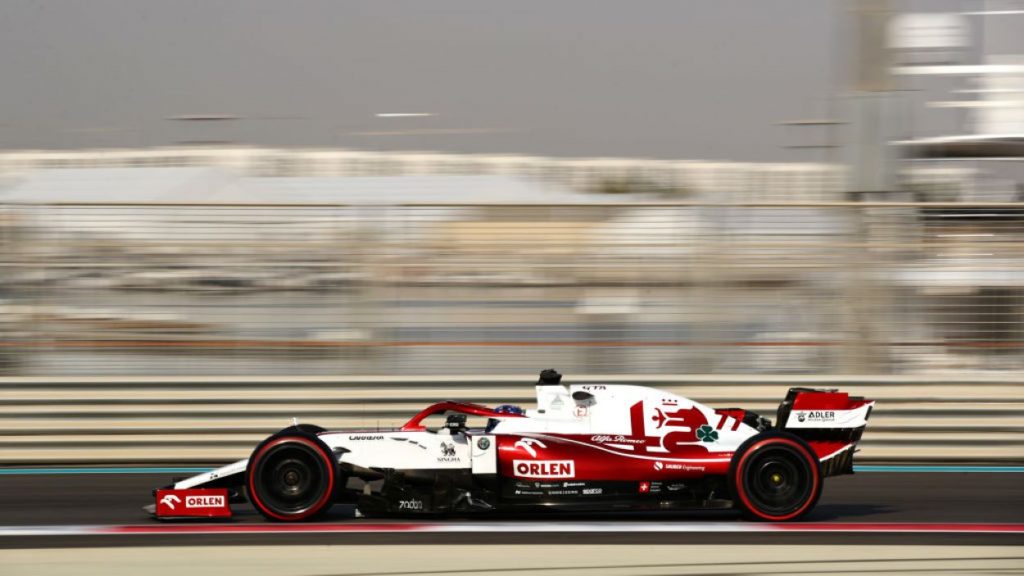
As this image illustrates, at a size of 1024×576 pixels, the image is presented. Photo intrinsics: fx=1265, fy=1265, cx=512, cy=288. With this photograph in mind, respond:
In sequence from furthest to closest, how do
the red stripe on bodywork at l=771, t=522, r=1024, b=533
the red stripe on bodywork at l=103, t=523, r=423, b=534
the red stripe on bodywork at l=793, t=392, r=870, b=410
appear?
1. the red stripe on bodywork at l=793, t=392, r=870, b=410
2. the red stripe on bodywork at l=771, t=522, r=1024, b=533
3. the red stripe on bodywork at l=103, t=523, r=423, b=534

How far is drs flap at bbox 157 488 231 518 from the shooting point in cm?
719

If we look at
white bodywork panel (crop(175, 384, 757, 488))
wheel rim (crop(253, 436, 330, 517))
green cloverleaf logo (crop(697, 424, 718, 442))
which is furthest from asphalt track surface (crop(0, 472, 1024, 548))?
green cloverleaf logo (crop(697, 424, 718, 442))

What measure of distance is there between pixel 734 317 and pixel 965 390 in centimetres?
194

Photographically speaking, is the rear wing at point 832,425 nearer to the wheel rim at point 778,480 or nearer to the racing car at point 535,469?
the racing car at point 535,469

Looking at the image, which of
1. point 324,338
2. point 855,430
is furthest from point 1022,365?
point 324,338

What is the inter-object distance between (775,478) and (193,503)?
3.34 metres

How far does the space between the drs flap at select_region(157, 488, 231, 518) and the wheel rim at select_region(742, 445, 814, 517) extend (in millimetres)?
→ 2991

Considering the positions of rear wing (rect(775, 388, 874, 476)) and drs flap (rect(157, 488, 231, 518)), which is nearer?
drs flap (rect(157, 488, 231, 518))

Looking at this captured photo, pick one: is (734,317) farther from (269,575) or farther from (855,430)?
(269,575)

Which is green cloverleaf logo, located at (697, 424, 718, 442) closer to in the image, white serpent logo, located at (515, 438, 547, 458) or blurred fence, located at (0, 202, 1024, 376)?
white serpent logo, located at (515, 438, 547, 458)

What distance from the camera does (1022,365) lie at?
1016 cm

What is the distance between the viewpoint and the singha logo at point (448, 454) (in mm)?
7258

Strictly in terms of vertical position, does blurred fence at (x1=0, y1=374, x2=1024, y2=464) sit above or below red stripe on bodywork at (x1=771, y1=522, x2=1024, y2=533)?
above

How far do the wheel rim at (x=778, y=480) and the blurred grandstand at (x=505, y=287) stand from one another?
2.85 metres
